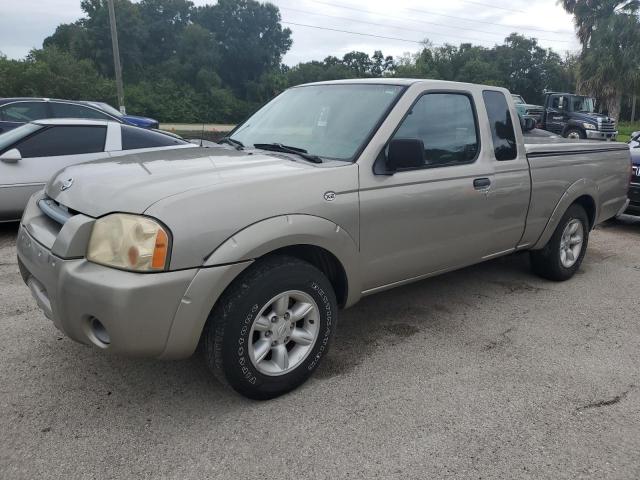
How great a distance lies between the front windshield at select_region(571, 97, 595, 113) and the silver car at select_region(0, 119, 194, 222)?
2060cm

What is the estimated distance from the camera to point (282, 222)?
275cm

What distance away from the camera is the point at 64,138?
6469 millimetres

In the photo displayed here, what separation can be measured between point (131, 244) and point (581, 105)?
79.8ft

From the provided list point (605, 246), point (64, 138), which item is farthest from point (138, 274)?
point (605, 246)

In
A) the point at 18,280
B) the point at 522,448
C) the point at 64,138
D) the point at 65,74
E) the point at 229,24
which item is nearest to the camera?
the point at 522,448

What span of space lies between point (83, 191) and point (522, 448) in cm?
253

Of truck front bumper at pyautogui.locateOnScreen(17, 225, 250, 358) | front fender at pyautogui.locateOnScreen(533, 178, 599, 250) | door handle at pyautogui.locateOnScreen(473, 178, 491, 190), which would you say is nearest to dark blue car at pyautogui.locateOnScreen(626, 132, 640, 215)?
front fender at pyautogui.locateOnScreen(533, 178, 599, 250)

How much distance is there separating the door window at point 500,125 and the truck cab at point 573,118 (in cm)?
1954

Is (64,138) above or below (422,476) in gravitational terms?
above

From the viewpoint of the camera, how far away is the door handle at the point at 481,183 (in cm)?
385

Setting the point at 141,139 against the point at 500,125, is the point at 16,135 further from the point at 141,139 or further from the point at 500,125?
the point at 500,125

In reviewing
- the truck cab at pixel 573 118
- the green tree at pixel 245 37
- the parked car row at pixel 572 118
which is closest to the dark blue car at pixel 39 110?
the parked car row at pixel 572 118

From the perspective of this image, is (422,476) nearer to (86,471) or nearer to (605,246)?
(86,471)

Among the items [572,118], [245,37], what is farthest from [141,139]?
[245,37]
